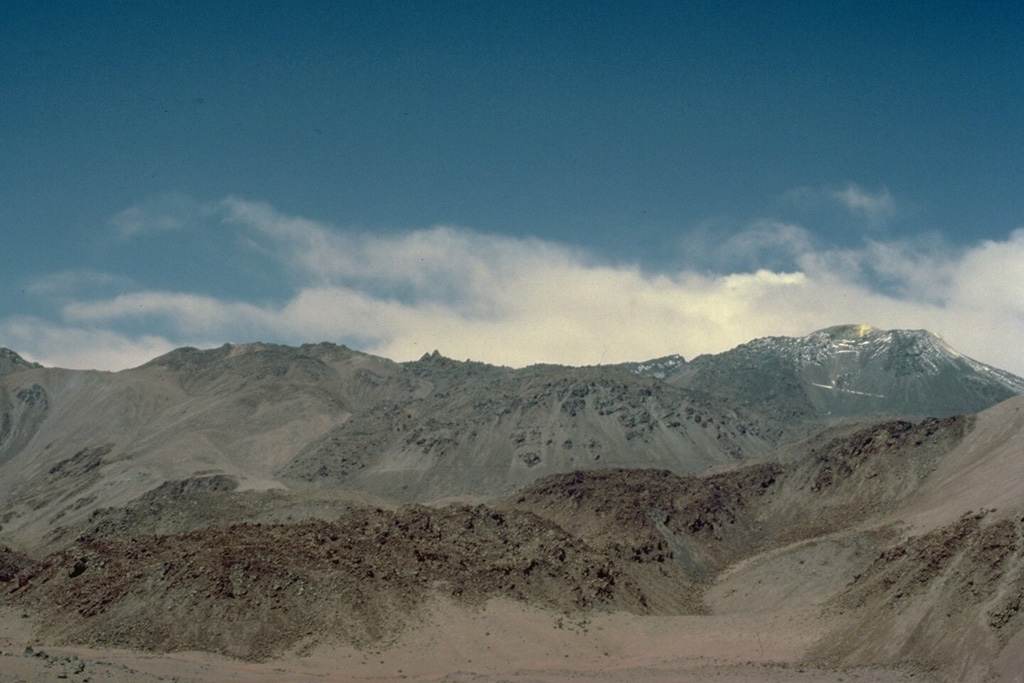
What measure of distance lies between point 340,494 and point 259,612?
47.3 meters

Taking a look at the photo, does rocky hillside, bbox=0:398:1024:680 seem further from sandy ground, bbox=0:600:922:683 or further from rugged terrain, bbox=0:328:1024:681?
sandy ground, bbox=0:600:922:683

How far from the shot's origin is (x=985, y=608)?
145 feet

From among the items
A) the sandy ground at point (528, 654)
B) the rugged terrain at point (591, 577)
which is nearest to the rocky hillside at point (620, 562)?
the rugged terrain at point (591, 577)

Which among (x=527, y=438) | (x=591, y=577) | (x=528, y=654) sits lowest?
(x=528, y=654)

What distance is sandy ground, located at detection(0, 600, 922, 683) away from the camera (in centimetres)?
4147

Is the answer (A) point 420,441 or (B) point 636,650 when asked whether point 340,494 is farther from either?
(A) point 420,441

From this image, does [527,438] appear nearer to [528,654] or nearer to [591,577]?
[591,577]

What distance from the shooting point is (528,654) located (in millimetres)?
49562

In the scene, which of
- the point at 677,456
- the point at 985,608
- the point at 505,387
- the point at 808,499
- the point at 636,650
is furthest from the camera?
the point at 505,387

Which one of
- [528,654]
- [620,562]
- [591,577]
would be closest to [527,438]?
[620,562]

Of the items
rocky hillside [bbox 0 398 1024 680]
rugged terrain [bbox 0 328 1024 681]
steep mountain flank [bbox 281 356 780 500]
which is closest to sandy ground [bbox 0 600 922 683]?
rugged terrain [bbox 0 328 1024 681]

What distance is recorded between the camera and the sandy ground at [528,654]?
4147 centimetres

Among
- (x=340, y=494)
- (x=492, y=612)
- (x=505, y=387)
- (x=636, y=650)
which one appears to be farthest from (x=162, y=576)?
(x=505, y=387)

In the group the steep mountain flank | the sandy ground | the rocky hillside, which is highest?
the steep mountain flank
